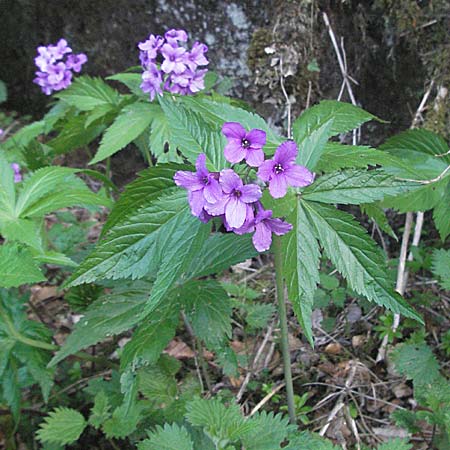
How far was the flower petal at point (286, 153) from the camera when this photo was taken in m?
1.21

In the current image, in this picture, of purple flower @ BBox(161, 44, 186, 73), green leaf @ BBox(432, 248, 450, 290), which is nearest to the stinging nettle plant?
green leaf @ BBox(432, 248, 450, 290)

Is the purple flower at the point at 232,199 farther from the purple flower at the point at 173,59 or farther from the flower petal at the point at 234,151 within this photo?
the purple flower at the point at 173,59

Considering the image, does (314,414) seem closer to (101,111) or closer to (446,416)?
(446,416)

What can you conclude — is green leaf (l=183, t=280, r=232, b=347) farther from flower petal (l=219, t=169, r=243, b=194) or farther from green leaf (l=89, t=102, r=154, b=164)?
green leaf (l=89, t=102, r=154, b=164)

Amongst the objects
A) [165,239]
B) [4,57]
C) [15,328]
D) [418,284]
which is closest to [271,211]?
[165,239]

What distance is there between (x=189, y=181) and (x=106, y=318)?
717mm

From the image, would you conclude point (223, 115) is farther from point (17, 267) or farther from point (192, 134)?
point (17, 267)

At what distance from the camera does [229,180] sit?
1204 mm

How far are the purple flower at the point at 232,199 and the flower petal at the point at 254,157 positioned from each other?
48 millimetres

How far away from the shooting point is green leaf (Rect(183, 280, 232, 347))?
1.64 meters

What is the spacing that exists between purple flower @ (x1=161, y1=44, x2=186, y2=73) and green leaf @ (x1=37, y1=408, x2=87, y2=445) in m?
1.30

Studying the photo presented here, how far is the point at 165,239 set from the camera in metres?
1.32

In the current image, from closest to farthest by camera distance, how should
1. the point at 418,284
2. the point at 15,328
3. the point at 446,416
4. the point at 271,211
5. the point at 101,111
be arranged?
the point at 271,211 < the point at 446,416 < the point at 15,328 < the point at 101,111 < the point at 418,284

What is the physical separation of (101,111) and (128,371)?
1125mm
